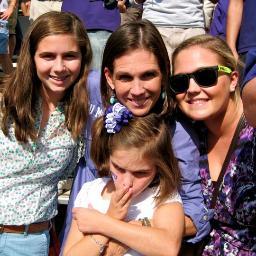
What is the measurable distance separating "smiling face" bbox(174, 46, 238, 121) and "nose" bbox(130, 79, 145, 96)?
0.55 ft

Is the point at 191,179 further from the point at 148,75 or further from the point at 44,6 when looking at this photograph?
the point at 44,6

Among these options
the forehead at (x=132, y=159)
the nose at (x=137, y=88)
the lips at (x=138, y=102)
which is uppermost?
the nose at (x=137, y=88)

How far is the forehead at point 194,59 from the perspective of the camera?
237cm

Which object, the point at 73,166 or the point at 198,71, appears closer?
the point at 198,71

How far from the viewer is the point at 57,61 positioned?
2.61 metres

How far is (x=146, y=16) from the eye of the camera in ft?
12.7

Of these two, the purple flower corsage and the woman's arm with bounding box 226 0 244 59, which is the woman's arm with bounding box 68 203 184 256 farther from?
the woman's arm with bounding box 226 0 244 59

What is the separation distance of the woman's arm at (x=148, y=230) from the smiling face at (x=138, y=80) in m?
0.48

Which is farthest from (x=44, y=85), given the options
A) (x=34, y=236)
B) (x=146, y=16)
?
(x=146, y=16)

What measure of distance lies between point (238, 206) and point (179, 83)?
60cm

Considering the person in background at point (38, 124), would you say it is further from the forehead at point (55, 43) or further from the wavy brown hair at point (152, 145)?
the wavy brown hair at point (152, 145)

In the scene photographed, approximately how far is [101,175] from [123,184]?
0.97 ft

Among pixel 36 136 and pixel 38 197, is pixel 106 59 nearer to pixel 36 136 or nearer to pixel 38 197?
pixel 36 136

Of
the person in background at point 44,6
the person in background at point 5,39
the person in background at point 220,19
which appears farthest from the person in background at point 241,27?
the person in background at point 5,39
